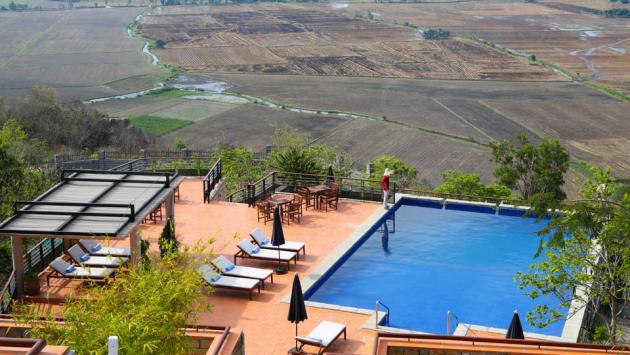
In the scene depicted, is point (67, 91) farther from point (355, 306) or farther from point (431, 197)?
point (355, 306)

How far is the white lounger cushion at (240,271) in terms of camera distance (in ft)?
58.4

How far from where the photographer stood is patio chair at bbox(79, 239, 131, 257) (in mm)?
18328

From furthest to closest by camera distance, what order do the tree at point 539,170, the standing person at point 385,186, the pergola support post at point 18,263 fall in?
the tree at point 539,170
the standing person at point 385,186
the pergola support post at point 18,263

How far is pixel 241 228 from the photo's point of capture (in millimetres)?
21766

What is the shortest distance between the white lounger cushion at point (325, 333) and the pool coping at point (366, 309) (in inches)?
37.3

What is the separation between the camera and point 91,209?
17.4m

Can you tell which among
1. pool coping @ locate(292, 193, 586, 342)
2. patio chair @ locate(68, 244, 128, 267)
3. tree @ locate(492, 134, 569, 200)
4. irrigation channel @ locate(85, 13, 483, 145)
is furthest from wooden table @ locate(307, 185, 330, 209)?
irrigation channel @ locate(85, 13, 483, 145)

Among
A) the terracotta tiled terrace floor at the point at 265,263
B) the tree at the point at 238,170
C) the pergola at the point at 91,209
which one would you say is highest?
the pergola at the point at 91,209

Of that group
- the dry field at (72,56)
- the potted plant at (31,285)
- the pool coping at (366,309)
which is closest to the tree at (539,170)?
the pool coping at (366,309)

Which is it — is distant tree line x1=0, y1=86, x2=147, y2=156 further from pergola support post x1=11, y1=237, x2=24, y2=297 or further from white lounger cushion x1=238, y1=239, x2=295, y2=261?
pergola support post x1=11, y1=237, x2=24, y2=297

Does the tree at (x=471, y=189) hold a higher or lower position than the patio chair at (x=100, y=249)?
lower

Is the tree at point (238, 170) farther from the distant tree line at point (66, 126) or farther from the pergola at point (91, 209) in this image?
the distant tree line at point (66, 126)

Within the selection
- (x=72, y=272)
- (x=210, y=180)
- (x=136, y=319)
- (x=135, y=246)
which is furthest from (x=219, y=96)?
(x=136, y=319)

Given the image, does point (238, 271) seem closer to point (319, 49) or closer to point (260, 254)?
point (260, 254)
